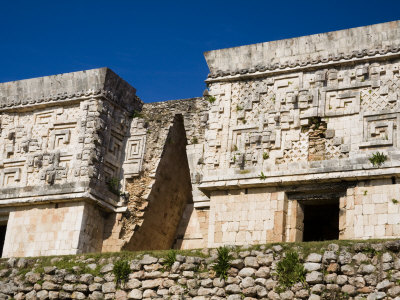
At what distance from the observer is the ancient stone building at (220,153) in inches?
575

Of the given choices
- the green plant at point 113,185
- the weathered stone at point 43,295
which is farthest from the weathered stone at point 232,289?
the green plant at point 113,185

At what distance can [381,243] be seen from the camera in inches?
443

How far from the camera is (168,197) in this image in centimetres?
1797

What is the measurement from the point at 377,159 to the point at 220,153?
307cm

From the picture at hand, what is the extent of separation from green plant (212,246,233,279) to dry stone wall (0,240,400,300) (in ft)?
0.19

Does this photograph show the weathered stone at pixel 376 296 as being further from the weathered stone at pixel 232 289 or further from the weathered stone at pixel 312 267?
the weathered stone at pixel 232 289

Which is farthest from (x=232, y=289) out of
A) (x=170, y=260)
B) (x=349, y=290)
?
(x=349, y=290)

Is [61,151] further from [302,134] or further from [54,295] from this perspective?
[302,134]

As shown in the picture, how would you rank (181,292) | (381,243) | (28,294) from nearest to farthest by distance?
(381,243), (181,292), (28,294)

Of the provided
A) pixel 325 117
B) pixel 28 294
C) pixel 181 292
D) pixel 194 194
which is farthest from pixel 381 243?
pixel 194 194

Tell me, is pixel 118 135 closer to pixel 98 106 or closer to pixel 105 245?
pixel 98 106

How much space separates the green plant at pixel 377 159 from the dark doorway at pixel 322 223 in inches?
92.7

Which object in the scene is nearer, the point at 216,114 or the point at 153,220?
the point at 216,114

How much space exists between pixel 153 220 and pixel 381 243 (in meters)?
7.17
